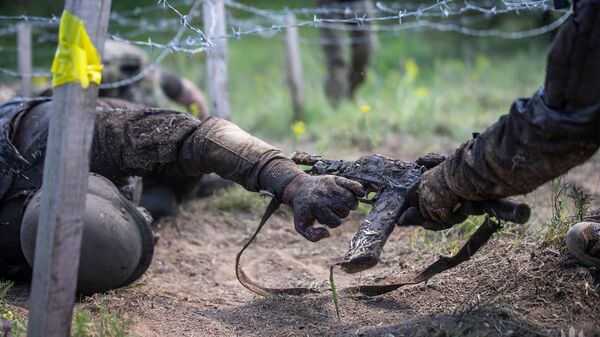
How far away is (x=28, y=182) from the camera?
3154 mm

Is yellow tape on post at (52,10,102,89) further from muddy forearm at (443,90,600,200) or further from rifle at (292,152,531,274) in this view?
muddy forearm at (443,90,600,200)

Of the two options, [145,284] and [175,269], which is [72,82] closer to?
[145,284]

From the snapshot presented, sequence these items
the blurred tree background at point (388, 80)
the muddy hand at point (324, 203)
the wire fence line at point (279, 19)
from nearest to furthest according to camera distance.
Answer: the muddy hand at point (324, 203), the wire fence line at point (279, 19), the blurred tree background at point (388, 80)

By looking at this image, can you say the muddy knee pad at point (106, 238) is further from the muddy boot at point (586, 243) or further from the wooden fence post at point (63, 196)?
the muddy boot at point (586, 243)

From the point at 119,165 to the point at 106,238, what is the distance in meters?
0.51

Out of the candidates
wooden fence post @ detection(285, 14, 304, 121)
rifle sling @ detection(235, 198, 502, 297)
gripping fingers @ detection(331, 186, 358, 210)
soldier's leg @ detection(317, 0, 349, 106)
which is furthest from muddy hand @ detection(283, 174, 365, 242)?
soldier's leg @ detection(317, 0, 349, 106)

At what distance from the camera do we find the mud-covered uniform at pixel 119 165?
2.89 metres

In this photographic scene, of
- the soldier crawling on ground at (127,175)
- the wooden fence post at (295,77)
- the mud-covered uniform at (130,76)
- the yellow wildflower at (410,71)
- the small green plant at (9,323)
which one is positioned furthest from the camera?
the wooden fence post at (295,77)

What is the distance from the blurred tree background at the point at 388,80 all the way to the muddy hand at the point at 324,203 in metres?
1.57

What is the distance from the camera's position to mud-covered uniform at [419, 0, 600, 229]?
2.08 m

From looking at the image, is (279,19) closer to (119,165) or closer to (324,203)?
(119,165)

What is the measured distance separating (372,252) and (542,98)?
0.75 m

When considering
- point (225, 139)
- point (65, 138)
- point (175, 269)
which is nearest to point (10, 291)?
point (175, 269)

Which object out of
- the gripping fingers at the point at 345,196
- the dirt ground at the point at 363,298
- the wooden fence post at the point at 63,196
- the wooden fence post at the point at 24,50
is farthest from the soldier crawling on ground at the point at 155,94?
the wooden fence post at the point at 63,196
